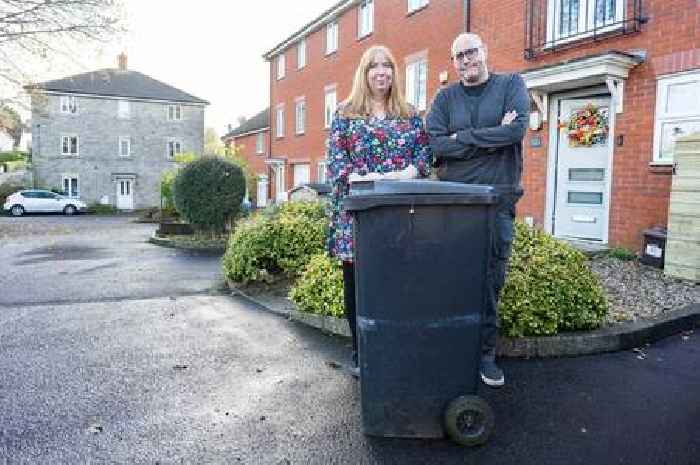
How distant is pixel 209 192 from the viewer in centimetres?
1351

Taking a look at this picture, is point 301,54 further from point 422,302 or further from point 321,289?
point 422,302

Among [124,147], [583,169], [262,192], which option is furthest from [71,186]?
[583,169]

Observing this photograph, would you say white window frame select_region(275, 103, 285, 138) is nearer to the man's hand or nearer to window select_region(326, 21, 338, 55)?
window select_region(326, 21, 338, 55)

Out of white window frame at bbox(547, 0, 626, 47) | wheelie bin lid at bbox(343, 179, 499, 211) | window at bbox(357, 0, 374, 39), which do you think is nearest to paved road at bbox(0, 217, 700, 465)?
wheelie bin lid at bbox(343, 179, 499, 211)

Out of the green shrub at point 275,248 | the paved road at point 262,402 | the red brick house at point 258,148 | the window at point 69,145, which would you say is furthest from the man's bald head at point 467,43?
the window at point 69,145

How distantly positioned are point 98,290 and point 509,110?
18.9ft

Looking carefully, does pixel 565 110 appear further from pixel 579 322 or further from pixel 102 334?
pixel 102 334

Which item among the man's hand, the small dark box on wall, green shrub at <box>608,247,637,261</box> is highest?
the man's hand

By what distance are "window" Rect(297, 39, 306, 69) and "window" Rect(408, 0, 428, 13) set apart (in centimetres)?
931

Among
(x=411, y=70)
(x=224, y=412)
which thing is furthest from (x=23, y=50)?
(x=224, y=412)

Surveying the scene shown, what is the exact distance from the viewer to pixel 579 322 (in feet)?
14.1

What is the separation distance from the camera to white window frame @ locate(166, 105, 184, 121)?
40.9 m

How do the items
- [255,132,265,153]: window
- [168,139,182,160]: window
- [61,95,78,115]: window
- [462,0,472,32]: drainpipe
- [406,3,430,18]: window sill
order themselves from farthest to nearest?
[168,139,182,160]: window < [61,95,78,115]: window < [255,132,265,153]: window < [406,3,430,18]: window sill < [462,0,472,32]: drainpipe

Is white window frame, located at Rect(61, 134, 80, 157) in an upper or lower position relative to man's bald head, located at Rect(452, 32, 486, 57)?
upper
